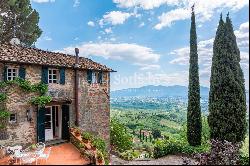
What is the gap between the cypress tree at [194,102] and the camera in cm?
2317

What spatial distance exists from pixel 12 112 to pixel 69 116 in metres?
4.11

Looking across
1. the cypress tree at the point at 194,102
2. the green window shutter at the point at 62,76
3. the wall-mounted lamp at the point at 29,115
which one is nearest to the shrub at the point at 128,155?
the cypress tree at the point at 194,102

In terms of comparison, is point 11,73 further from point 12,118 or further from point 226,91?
point 226,91

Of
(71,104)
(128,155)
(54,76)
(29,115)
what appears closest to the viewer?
(29,115)

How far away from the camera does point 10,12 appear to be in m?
33.4

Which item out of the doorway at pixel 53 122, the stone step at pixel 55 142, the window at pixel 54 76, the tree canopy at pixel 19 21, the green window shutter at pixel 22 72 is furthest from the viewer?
the tree canopy at pixel 19 21

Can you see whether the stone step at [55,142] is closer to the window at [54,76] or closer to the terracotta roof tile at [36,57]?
the window at [54,76]

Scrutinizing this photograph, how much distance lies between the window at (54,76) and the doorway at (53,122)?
72.6 inches

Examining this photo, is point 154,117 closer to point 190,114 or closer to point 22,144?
point 190,114

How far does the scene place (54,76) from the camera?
2066 centimetres

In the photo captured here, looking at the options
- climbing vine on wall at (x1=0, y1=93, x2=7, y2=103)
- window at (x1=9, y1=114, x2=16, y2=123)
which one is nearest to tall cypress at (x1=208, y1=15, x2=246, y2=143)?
window at (x1=9, y1=114, x2=16, y2=123)

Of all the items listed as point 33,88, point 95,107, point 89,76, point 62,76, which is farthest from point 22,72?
point 95,107

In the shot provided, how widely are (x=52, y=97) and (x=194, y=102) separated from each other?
34.7 feet

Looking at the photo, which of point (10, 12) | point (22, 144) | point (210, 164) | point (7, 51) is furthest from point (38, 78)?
point (10, 12)
